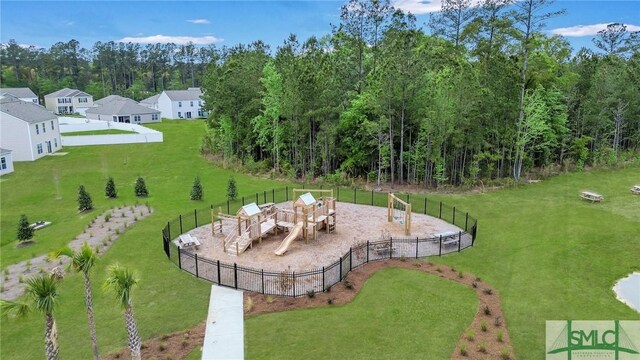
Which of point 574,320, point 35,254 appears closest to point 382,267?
point 574,320

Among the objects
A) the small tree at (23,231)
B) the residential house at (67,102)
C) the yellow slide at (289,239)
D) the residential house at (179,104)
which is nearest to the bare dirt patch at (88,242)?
the small tree at (23,231)

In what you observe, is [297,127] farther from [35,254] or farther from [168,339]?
[168,339]

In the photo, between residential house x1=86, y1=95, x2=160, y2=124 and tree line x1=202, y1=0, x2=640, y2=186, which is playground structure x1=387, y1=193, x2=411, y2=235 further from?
residential house x1=86, y1=95, x2=160, y2=124

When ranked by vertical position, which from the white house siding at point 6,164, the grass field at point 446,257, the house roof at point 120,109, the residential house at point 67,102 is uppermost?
the residential house at point 67,102

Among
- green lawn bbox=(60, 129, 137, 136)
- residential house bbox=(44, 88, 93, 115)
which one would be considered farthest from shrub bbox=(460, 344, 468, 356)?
residential house bbox=(44, 88, 93, 115)

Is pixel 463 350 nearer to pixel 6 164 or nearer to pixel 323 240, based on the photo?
pixel 323 240

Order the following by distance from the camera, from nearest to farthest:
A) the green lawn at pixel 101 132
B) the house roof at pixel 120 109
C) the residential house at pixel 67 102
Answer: the green lawn at pixel 101 132 → the house roof at pixel 120 109 → the residential house at pixel 67 102

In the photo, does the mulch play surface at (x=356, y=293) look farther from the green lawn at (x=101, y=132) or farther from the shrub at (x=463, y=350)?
the green lawn at (x=101, y=132)
